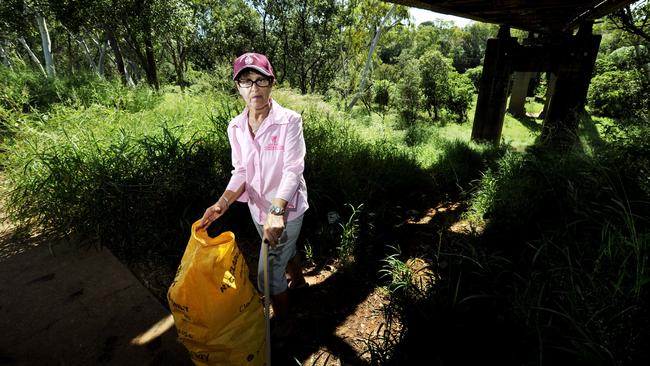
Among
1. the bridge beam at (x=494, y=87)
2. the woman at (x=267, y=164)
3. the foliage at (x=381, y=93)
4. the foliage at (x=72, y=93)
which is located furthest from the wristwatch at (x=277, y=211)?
the foliage at (x=381, y=93)

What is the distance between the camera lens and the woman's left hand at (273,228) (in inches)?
72.0

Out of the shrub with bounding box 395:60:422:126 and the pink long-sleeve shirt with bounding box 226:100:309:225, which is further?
the shrub with bounding box 395:60:422:126

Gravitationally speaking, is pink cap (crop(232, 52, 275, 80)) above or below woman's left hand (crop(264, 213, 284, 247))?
above

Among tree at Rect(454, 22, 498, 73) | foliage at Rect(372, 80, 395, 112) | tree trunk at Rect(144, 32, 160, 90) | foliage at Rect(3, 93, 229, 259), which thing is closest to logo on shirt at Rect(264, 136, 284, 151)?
foliage at Rect(3, 93, 229, 259)

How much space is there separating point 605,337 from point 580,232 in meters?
1.47

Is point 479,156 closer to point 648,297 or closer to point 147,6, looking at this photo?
point 648,297

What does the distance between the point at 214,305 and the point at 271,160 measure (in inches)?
37.9

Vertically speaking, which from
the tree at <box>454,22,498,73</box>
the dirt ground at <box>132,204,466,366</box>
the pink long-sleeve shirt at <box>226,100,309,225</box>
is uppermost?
the tree at <box>454,22,498,73</box>

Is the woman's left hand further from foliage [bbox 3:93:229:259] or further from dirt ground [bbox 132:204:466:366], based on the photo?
Answer: foliage [bbox 3:93:229:259]

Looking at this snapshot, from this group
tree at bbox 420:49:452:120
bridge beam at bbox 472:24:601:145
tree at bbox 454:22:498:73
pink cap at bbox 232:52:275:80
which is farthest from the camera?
tree at bbox 454:22:498:73

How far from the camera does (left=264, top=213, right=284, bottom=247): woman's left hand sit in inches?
72.0

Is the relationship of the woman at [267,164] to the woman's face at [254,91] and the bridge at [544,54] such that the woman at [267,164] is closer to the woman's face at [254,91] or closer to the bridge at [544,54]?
the woman's face at [254,91]

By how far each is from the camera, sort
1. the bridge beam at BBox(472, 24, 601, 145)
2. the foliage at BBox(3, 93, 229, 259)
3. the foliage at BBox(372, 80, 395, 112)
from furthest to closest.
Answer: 1. the foliage at BBox(372, 80, 395, 112)
2. the bridge beam at BBox(472, 24, 601, 145)
3. the foliage at BBox(3, 93, 229, 259)

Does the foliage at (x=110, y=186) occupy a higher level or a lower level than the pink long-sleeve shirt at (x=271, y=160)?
lower
